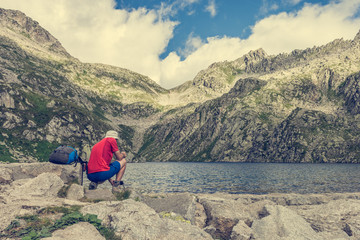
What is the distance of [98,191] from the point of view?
1565 centimetres

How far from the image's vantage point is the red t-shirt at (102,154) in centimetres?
1420

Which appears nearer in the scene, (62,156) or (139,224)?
(139,224)

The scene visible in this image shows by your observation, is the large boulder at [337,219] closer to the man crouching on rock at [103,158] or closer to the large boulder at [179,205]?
the large boulder at [179,205]

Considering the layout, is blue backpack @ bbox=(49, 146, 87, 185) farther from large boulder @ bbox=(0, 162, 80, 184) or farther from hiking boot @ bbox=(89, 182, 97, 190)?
large boulder @ bbox=(0, 162, 80, 184)

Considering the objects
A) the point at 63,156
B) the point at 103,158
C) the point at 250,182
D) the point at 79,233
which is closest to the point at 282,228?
the point at 79,233

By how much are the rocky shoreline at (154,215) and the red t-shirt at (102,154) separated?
84.7 inches

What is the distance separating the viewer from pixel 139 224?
1022 cm

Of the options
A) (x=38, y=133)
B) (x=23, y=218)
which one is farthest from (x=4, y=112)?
(x=23, y=218)

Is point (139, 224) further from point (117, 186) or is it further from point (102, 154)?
point (117, 186)

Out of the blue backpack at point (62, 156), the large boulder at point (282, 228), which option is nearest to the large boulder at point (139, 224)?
the blue backpack at point (62, 156)

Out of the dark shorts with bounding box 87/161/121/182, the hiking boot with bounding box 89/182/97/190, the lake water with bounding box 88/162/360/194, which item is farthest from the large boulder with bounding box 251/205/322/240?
the lake water with bounding box 88/162/360/194

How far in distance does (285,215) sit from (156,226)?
9336mm

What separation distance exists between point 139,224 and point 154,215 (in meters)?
1.20

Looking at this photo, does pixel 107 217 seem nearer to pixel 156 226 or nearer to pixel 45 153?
pixel 156 226
